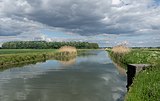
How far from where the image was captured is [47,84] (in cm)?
2662

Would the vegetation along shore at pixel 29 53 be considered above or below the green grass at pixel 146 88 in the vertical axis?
below

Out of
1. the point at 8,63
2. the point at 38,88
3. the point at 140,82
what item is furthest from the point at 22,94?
the point at 8,63

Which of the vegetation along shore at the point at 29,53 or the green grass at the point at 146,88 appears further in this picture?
the vegetation along shore at the point at 29,53

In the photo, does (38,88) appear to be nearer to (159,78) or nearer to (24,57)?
(159,78)

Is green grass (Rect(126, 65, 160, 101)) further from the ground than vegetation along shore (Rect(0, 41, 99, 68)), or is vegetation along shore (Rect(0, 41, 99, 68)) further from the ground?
green grass (Rect(126, 65, 160, 101))

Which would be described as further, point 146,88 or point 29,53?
point 29,53

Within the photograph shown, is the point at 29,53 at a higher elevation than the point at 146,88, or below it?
below

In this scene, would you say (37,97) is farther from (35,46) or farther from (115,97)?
(35,46)

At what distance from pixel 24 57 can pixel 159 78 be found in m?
48.5

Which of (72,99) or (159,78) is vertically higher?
(159,78)

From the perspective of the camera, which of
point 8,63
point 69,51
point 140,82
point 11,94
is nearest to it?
point 140,82

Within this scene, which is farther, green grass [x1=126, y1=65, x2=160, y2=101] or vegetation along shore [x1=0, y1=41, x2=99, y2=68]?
vegetation along shore [x1=0, y1=41, x2=99, y2=68]

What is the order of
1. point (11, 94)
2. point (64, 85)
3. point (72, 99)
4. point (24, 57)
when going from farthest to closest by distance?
point (24, 57) < point (64, 85) < point (11, 94) < point (72, 99)

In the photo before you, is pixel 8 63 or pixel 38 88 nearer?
pixel 38 88
